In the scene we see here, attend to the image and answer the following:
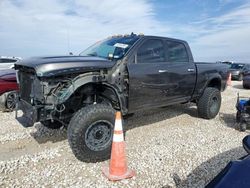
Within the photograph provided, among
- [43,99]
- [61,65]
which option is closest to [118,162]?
[43,99]

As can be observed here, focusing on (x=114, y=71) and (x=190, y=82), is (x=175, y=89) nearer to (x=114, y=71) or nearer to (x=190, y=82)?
(x=190, y=82)

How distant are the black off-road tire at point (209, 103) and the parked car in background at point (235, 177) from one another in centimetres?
485

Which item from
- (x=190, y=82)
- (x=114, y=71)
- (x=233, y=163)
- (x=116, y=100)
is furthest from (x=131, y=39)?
(x=233, y=163)

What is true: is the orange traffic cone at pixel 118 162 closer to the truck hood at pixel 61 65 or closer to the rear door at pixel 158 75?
the truck hood at pixel 61 65

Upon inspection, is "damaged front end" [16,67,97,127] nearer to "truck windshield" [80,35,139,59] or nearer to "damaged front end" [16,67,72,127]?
"damaged front end" [16,67,72,127]

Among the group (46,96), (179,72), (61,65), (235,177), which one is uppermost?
(61,65)

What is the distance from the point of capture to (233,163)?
1882mm

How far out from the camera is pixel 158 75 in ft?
16.9

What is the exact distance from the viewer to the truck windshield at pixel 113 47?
490cm

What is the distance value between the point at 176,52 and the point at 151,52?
921 millimetres

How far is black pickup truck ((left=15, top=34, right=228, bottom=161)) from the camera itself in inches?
154

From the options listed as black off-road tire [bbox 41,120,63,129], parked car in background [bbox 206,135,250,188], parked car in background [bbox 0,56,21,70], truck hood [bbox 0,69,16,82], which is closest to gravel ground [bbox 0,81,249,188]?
black off-road tire [bbox 41,120,63,129]

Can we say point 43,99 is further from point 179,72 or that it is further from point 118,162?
point 179,72

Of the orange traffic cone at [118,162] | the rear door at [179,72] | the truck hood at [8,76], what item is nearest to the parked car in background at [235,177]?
the orange traffic cone at [118,162]
